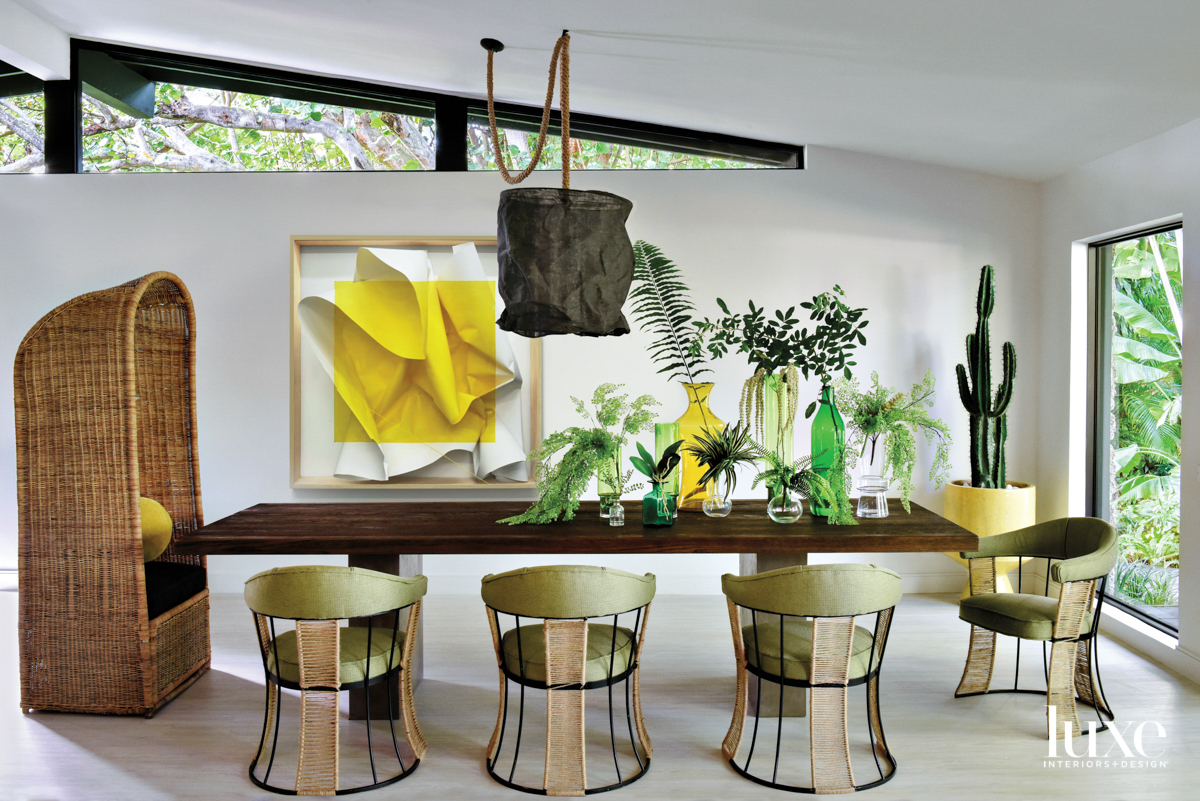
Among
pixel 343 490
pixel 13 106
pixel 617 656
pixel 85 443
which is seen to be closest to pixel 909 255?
pixel 617 656

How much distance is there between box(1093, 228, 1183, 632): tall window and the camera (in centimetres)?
378

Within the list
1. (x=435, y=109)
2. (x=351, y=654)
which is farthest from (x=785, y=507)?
(x=435, y=109)

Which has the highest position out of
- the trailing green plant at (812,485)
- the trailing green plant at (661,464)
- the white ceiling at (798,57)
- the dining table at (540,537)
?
the white ceiling at (798,57)

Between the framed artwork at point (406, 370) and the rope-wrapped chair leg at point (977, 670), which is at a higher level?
the framed artwork at point (406, 370)

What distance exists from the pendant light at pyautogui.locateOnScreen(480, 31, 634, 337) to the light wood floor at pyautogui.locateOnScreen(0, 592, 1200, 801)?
1439 mm

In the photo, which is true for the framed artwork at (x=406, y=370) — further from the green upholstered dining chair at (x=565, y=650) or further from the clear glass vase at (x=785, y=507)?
the green upholstered dining chair at (x=565, y=650)

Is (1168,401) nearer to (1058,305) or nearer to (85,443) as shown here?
(1058,305)

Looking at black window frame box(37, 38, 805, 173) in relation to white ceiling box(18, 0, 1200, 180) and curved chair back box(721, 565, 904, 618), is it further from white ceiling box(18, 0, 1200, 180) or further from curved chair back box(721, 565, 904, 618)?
curved chair back box(721, 565, 904, 618)

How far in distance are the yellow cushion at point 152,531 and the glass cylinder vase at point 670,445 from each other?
1.92 metres

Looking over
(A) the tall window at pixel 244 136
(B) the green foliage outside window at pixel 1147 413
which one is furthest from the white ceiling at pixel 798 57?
(B) the green foliage outside window at pixel 1147 413

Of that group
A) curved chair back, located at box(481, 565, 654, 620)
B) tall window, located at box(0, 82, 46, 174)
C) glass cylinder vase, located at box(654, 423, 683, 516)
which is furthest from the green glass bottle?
tall window, located at box(0, 82, 46, 174)

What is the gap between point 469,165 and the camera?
482 cm

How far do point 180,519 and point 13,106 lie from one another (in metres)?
2.90

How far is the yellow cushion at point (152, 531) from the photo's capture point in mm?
3176
